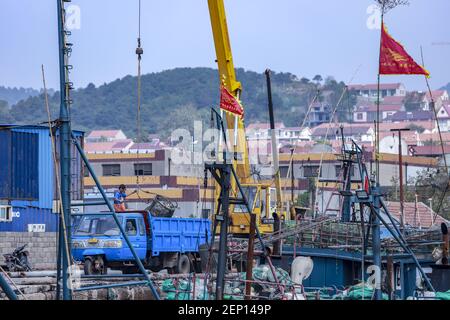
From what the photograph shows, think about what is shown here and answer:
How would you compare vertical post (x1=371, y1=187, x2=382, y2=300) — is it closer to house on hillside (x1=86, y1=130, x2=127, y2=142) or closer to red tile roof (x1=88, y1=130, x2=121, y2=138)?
house on hillside (x1=86, y1=130, x2=127, y2=142)

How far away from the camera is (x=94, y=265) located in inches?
1264

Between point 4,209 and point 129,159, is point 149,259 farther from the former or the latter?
point 129,159

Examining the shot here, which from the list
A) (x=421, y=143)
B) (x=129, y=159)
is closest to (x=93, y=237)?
(x=129, y=159)

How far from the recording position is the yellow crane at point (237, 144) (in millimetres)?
38000

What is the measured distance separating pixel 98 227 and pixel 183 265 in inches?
154

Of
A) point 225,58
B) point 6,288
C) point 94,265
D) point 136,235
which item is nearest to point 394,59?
point 136,235

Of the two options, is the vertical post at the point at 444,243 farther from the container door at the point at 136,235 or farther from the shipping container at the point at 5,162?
the shipping container at the point at 5,162

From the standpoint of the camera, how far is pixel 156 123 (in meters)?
193

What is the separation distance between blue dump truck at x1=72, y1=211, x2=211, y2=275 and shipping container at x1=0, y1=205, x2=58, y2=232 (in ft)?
16.1

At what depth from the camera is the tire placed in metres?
31.9

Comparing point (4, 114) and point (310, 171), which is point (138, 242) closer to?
point (310, 171)

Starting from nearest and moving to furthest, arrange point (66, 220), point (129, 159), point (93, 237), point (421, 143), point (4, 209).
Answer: point (66, 220) < point (93, 237) < point (4, 209) < point (129, 159) < point (421, 143)

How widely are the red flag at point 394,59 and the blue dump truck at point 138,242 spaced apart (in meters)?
6.24
